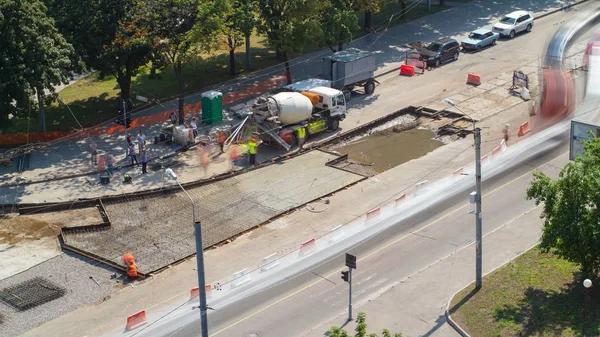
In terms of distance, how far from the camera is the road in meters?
30.2

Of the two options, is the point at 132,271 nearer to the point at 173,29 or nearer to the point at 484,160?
the point at 173,29

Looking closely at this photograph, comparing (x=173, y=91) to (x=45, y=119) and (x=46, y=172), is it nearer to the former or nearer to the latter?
(x=45, y=119)

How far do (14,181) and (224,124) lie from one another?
12378 mm

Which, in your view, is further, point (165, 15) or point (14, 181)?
point (165, 15)

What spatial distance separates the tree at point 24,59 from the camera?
141 ft

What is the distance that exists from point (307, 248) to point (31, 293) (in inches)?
423

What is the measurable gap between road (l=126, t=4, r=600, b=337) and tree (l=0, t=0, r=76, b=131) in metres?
18.4

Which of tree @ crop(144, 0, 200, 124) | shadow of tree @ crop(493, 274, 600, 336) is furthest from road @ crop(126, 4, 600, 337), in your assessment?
tree @ crop(144, 0, 200, 124)

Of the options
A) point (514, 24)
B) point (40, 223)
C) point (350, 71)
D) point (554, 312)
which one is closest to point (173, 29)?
point (350, 71)

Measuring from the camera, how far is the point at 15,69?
42969mm

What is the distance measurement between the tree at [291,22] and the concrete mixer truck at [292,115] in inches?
209

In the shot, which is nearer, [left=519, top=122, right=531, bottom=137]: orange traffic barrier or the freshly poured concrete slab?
the freshly poured concrete slab

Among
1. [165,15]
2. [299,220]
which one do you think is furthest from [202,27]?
[299,220]

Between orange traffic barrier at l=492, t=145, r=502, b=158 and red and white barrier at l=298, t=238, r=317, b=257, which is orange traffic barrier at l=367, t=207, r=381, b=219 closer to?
red and white barrier at l=298, t=238, r=317, b=257
